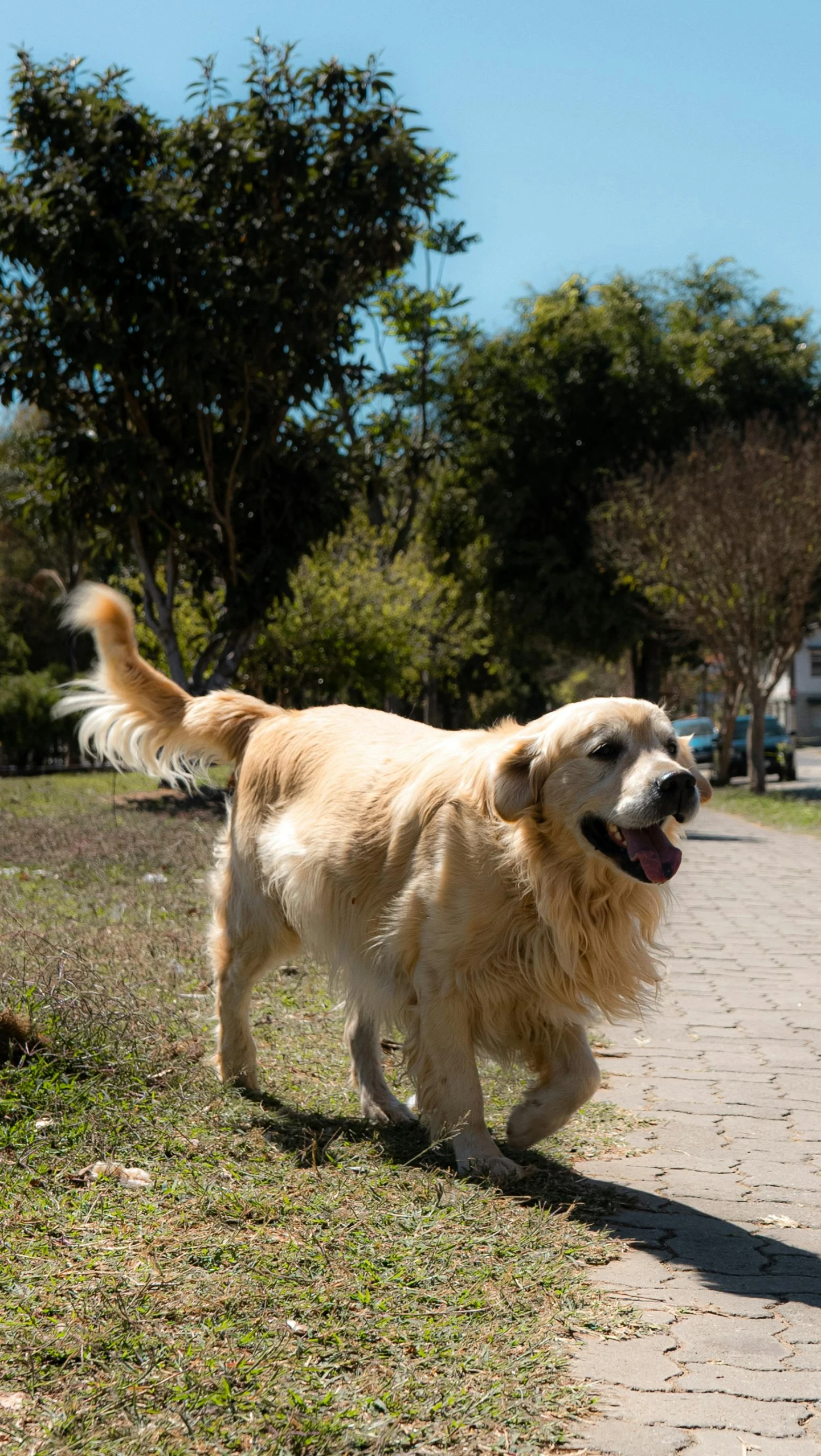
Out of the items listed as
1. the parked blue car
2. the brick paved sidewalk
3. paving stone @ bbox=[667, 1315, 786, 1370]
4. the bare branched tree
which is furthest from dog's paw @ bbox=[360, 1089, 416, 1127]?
the parked blue car

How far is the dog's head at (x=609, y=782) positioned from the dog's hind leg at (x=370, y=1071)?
1.28 meters

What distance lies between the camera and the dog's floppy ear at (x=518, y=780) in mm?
4316

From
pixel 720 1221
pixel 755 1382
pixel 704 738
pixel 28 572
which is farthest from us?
pixel 28 572

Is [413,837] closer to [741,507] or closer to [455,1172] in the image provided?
[455,1172]

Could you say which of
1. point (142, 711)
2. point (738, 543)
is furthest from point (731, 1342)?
point (738, 543)

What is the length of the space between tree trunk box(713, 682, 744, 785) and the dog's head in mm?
26902

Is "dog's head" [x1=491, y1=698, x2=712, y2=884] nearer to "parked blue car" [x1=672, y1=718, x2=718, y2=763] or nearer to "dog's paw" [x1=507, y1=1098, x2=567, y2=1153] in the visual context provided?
"dog's paw" [x1=507, y1=1098, x2=567, y2=1153]

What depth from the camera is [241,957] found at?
214 inches

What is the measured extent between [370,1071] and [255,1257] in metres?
1.82

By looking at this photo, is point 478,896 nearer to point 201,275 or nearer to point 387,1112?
point 387,1112

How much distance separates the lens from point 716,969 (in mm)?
8844

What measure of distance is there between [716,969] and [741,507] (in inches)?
722

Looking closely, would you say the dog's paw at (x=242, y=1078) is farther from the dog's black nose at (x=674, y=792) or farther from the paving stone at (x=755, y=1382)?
the paving stone at (x=755, y=1382)

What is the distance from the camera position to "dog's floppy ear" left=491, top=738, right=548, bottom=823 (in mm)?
4316
